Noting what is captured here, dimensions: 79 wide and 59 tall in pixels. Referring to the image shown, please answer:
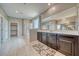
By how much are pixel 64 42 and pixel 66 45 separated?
0.32ft

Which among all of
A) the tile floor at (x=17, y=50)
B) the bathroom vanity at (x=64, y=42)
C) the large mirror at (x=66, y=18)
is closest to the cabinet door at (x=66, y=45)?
the bathroom vanity at (x=64, y=42)

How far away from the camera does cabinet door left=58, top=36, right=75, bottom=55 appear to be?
86.5 inches

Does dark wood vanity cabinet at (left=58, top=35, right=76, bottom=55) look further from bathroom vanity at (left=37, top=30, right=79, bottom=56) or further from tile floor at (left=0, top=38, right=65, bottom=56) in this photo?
tile floor at (left=0, top=38, right=65, bottom=56)

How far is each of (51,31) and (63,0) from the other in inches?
51.8

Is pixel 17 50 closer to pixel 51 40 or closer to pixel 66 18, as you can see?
pixel 51 40

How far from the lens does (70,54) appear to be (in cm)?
223

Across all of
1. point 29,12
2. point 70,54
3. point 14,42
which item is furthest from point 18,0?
point 14,42

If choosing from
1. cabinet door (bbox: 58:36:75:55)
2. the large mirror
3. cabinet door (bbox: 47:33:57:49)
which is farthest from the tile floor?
the large mirror

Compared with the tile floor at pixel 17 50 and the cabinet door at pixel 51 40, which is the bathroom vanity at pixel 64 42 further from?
the tile floor at pixel 17 50

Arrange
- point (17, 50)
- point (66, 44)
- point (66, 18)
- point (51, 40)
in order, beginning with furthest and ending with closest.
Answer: point (51, 40), point (17, 50), point (66, 18), point (66, 44)

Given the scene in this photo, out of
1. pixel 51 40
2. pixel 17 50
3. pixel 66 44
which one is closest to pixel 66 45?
pixel 66 44

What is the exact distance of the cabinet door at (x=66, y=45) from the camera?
2197 millimetres

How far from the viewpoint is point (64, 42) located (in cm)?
243

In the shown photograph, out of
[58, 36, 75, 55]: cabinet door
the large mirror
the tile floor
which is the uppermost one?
the large mirror
